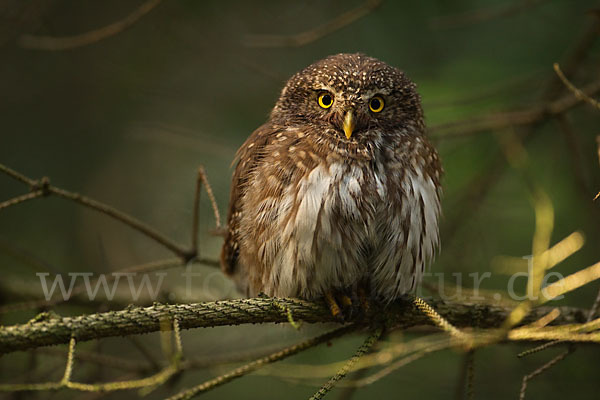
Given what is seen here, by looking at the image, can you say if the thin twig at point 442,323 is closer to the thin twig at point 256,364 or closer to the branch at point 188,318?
the branch at point 188,318

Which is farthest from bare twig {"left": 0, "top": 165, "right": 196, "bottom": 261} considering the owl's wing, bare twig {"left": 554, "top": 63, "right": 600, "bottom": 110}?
bare twig {"left": 554, "top": 63, "right": 600, "bottom": 110}

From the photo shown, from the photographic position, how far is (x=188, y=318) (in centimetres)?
227

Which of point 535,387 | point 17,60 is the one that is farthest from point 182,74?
point 535,387

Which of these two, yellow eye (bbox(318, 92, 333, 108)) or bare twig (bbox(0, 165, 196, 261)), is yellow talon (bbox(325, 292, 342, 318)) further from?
yellow eye (bbox(318, 92, 333, 108))

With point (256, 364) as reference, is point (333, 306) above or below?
above

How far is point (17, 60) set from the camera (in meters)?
6.20

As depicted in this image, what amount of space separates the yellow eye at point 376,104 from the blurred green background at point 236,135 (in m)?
0.59

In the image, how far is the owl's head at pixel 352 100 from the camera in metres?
3.11

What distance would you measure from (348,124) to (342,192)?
0.35m

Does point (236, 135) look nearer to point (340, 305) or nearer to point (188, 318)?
point (340, 305)

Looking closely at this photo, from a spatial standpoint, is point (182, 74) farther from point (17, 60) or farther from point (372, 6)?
point (372, 6)

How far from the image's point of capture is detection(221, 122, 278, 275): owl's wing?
329 centimetres

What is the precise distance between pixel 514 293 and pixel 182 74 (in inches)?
174

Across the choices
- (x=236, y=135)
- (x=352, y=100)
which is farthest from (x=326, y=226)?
(x=236, y=135)
